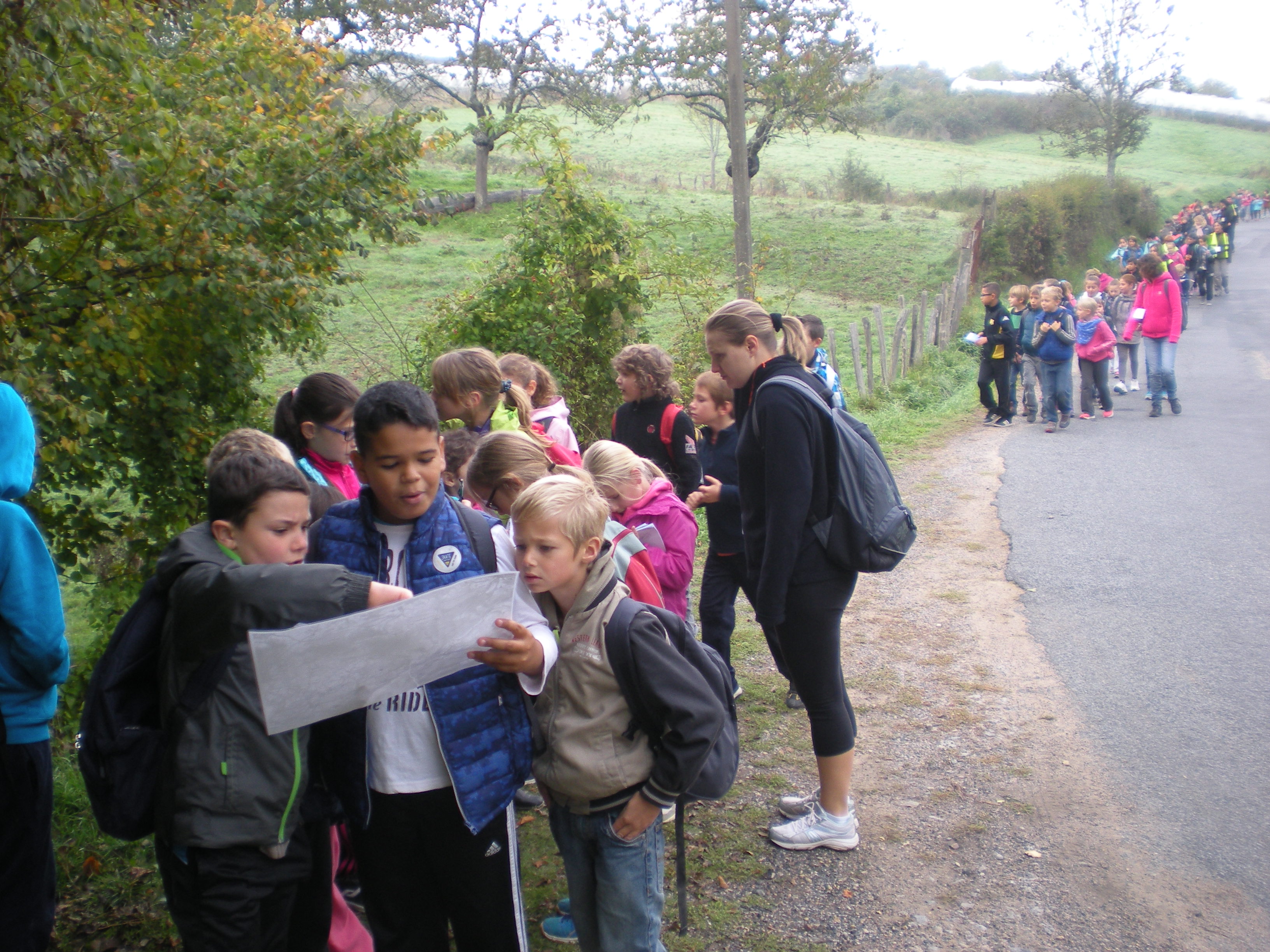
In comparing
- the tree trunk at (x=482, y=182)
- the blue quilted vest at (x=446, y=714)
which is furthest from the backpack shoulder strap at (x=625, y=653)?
the tree trunk at (x=482, y=182)

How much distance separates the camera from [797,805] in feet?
12.8

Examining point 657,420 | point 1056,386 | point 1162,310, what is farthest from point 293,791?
point 1162,310

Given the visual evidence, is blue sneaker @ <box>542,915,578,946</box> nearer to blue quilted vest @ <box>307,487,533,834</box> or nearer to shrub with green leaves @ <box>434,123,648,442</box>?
blue quilted vest @ <box>307,487,533,834</box>

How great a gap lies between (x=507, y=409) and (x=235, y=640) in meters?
2.46

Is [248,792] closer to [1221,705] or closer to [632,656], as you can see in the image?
[632,656]

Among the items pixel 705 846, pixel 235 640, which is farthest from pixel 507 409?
pixel 235 640

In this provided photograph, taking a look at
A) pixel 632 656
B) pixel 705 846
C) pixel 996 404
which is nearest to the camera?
pixel 632 656

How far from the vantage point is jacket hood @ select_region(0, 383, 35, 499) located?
2521mm

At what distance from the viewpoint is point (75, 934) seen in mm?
3279

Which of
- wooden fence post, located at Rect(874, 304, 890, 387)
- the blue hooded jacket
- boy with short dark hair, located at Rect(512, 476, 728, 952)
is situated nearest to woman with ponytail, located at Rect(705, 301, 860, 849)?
boy with short dark hair, located at Rect(512, 476, 728, 952)

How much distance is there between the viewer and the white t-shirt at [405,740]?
2.31 m

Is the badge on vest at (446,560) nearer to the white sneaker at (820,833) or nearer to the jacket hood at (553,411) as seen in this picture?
the white sneaker at (820,833)

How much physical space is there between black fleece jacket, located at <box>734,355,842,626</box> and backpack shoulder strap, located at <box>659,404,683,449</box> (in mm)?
1402

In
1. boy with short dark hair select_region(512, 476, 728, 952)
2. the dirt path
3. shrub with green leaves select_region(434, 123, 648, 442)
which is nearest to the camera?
boy with short dark hair select_region(512, 476, 728, 952)
